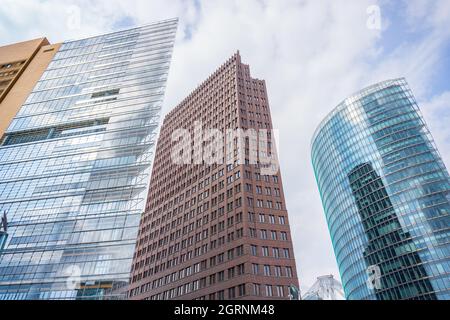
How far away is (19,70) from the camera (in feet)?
231

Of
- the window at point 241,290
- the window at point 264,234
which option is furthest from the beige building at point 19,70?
the window at point 264,234

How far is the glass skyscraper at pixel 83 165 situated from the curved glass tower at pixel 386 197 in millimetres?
75060

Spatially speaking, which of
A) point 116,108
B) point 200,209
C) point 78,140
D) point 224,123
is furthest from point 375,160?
point 78,140

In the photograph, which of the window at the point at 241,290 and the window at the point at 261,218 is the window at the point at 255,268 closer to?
the window at the point at 241,290

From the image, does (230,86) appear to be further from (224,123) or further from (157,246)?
(157,246)

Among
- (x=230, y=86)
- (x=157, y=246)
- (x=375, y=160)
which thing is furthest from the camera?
(x=375, y=160)

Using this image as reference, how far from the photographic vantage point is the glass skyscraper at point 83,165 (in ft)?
149

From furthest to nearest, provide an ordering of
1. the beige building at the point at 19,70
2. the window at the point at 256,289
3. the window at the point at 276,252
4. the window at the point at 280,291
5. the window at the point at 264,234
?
1. the beige building at the point at 19,70
2. the window at the point at 264,234
3. the window at the point at 276,252
4. the window at the point at 280,291
5. the window at the point at 256,289

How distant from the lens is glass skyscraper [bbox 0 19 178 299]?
4553 centimetres

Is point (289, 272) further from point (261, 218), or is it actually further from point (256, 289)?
point (261, 218)

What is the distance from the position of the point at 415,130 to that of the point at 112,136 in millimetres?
93435

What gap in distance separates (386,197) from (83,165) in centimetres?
8750

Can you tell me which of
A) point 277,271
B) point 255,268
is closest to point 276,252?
point 277,271
